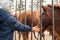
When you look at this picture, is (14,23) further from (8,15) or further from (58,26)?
(58,26)

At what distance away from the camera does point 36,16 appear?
4145 mm

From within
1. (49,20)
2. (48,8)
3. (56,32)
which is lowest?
(56,32)

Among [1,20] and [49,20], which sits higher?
[1,20]

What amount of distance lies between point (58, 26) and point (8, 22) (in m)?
1.38

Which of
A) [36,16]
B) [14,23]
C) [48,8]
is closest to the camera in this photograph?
[14,23]

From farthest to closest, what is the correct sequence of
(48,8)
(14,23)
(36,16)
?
(36,16), (48,8), (14,23)

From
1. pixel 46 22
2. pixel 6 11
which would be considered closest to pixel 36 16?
pixel 46 22

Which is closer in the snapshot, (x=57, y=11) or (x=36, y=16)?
(x=57, y=11)

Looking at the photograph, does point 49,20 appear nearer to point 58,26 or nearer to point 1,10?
point 58,26

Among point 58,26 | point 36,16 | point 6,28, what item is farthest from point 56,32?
point 6,28

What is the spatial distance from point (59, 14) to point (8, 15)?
1.37 m

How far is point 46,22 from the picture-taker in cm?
329

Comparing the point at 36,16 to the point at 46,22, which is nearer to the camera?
the point at 46,22

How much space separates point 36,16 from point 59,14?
0.96m
